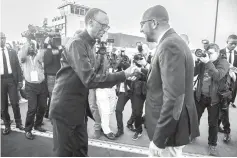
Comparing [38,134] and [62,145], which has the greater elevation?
[62,145]

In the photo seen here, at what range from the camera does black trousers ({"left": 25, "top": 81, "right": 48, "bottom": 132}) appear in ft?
12.7

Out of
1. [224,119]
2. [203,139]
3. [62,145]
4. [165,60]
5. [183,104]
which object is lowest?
[203,139]

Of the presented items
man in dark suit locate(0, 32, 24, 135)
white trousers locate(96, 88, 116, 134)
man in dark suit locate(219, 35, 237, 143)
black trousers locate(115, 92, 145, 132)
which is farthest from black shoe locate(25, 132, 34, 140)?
man in dark suit locate(219, 35, 237, 143)

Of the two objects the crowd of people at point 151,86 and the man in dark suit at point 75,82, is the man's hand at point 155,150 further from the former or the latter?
the man in dark suit at point 75,82

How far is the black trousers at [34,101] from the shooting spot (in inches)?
152

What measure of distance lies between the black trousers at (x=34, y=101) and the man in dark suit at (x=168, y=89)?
9.57 feet

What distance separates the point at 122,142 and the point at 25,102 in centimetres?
419

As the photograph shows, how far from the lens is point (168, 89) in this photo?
148 centimetres

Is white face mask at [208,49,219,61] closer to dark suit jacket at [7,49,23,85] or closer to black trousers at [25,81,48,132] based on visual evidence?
black trousers at [25,81,48,132]

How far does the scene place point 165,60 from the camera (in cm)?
149

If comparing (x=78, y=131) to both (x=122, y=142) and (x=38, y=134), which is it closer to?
(x=122, y=142)

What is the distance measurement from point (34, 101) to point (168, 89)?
3.26 meters

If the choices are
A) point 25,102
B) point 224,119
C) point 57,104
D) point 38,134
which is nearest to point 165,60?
point 57,104

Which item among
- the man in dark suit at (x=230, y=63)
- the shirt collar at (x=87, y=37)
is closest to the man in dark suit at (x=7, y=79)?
the shirt collar at (x=87, y=37)
